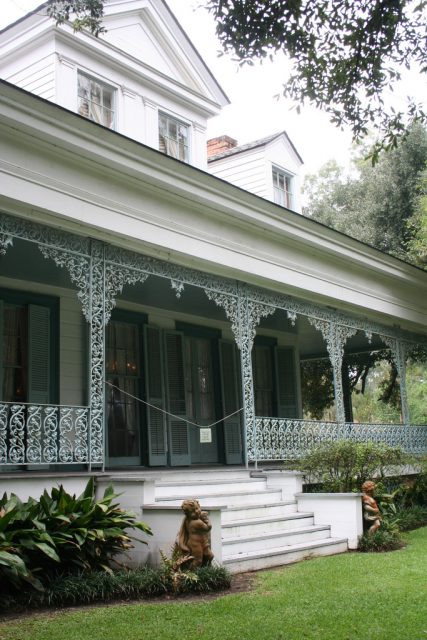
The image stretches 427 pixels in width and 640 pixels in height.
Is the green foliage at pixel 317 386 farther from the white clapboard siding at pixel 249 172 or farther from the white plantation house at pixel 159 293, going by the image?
the white clapboard siding at pixel 249 172

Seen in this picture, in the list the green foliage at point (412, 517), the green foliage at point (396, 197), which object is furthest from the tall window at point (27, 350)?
the green foliage at point (396, 197)

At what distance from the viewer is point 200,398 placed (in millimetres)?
14164

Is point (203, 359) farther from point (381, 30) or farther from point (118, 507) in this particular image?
point (381, 30)

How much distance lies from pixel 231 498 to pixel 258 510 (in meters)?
0.39

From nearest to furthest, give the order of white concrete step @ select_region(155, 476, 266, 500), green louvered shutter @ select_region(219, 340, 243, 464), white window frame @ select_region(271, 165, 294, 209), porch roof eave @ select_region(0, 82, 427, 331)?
porch roof eave @ select_region(0, 82, 427, 331) → white concrete step @ select_region(155, 476, 266, 500) → green louvered shutter @ select_region(219, 340, 243, 464) → white window frame @ select_region(271, 165, 294, 209)

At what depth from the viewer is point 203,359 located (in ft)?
47.4

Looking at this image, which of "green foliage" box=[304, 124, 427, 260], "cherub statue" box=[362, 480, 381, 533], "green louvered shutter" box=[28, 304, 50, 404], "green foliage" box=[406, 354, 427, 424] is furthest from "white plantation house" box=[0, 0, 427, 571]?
"green foliage" box=[406, 354, 427, 424]

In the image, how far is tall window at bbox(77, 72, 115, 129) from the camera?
1262 cm

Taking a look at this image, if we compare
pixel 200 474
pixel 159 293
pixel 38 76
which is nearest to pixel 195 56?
pixel 38 76

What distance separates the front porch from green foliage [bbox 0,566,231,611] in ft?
5.69

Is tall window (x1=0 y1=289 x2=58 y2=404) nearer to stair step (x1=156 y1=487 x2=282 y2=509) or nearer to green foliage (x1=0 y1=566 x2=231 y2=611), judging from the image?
stair step (x1=156 y1=487 x2=282 y2=509)

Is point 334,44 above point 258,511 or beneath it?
above

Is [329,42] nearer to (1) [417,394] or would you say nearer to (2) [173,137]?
(2) [173,137]

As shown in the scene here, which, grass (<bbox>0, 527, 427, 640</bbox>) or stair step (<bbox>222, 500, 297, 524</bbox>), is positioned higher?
stair step (<bbox>222, 500, 297, 524</bbox>)
